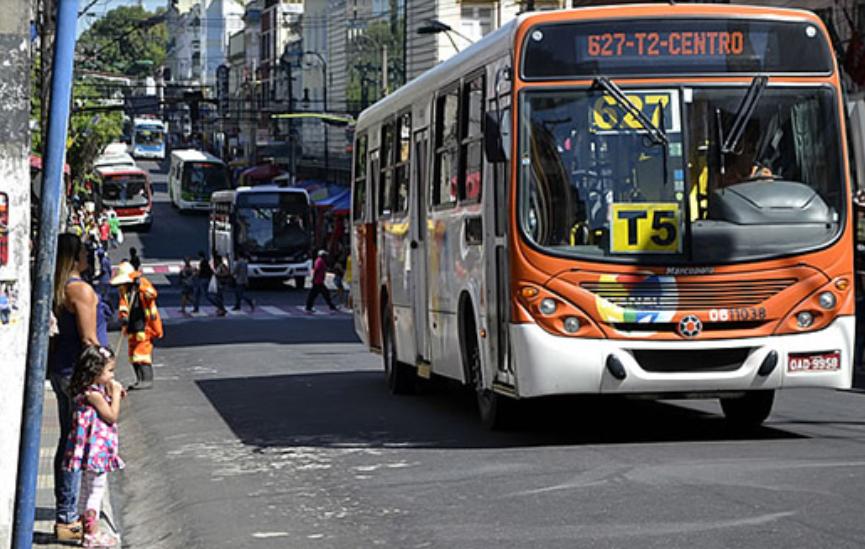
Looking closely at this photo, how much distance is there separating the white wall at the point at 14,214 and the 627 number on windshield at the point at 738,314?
5874 mm

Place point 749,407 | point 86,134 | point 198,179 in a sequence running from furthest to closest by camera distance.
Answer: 1. point 198,179
2. point 86,134
3. point 749,407

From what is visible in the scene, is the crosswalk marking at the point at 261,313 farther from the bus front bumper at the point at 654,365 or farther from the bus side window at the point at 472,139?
the bus front bumper at the point at 654,365

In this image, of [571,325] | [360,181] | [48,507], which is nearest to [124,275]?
[360,181]

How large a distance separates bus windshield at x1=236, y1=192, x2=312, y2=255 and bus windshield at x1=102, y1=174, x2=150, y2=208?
31.3 m

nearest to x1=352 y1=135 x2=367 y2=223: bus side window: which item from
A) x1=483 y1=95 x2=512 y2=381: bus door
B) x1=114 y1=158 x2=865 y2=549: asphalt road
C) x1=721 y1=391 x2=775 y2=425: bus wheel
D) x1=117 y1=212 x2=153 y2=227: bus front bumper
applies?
x1=114 y1=158 x2=865 y2=549: asphalt road

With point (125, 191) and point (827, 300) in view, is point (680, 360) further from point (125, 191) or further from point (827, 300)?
point (125, 191)

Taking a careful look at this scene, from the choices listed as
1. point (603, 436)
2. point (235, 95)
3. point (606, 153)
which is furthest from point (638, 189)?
point (235, 95)

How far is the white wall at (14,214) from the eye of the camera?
7.61 metres

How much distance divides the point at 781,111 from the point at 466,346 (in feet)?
11.1

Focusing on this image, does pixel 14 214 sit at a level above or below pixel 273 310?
above

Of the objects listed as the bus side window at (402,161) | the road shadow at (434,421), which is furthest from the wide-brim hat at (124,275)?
the bus side window at (402,161)

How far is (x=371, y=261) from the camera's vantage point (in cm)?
2005

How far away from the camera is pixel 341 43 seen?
309 ft

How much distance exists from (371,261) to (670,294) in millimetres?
7928
